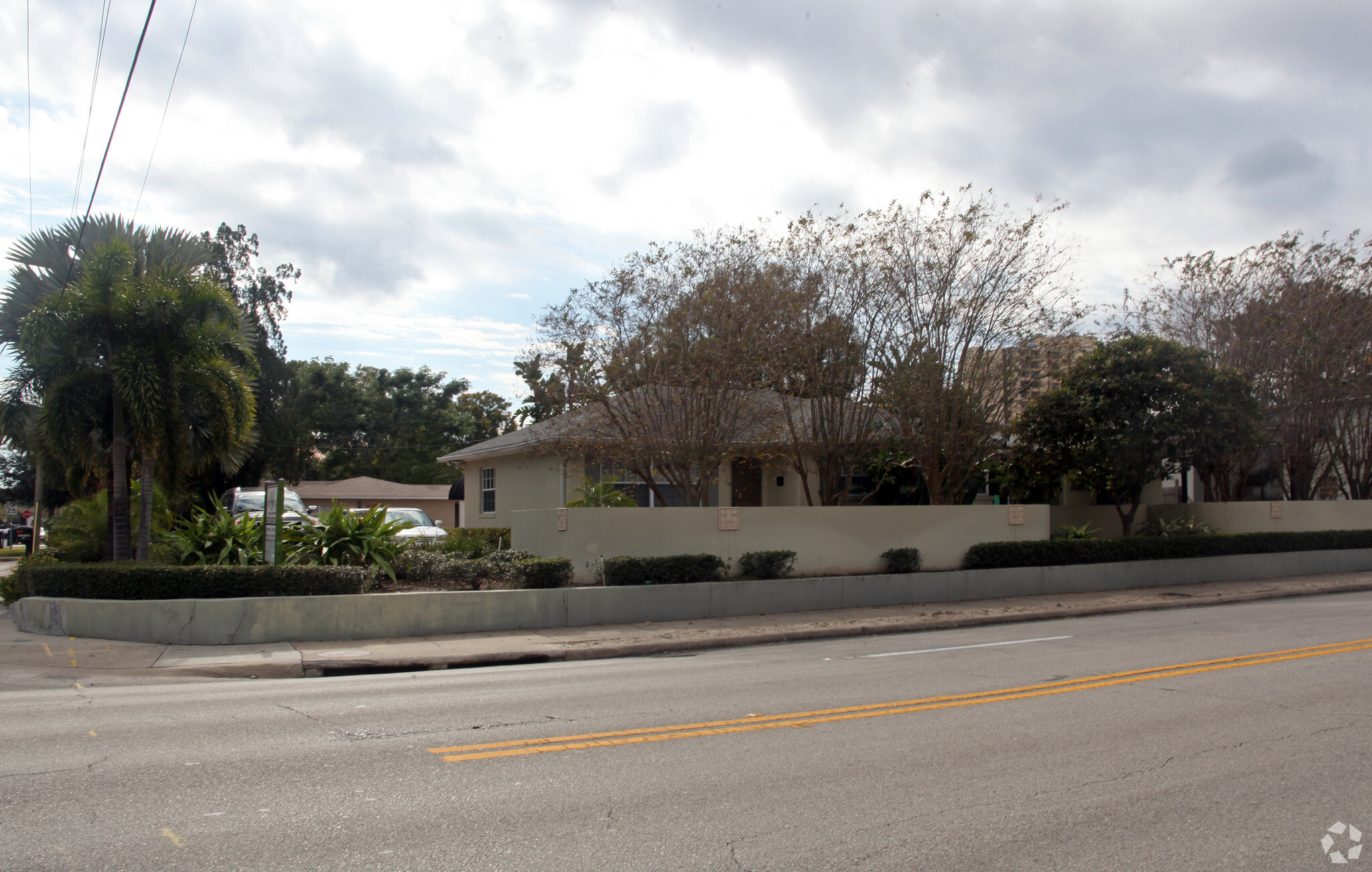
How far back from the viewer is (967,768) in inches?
244

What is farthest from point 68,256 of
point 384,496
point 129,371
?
point 384,496

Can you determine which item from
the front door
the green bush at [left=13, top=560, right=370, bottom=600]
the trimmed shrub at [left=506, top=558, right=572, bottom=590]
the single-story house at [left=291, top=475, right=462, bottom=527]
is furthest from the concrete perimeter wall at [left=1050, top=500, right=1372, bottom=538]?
the single-story house at [left=291, top=475, right=462, bottom=527]

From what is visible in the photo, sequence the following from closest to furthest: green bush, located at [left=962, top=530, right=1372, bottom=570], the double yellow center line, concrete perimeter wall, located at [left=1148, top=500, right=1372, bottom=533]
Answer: the double yellow center line
green bush, located at [left=962, top=530, right=1372, bottom=570]
concrete perimeter wall, located at [left=1148, top=500, right=1372, bottom=533]

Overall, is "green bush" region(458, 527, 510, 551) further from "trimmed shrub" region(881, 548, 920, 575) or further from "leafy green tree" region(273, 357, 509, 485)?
"leafy green tree" region(273, 357, 509, 485)

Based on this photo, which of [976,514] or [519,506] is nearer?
[976,514]

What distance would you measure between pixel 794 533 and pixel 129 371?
11666mm

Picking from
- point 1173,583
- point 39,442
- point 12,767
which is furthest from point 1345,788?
point 39,442

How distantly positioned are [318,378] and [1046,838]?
55156 mm

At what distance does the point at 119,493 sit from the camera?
1580 cm

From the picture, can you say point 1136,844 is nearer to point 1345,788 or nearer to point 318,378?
point 1345,788

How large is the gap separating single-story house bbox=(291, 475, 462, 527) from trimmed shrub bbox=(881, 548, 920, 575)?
81.2 ft

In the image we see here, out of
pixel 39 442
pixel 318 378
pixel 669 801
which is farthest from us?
pixel 318 378

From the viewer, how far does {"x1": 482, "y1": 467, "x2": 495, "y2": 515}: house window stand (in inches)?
1116

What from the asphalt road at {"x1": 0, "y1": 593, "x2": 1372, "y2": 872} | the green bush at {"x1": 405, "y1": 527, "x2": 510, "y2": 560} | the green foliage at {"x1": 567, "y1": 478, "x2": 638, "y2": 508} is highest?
the green foliage at {"x1": 567, "y1": 478, "x2": 638, "y2": 508}
